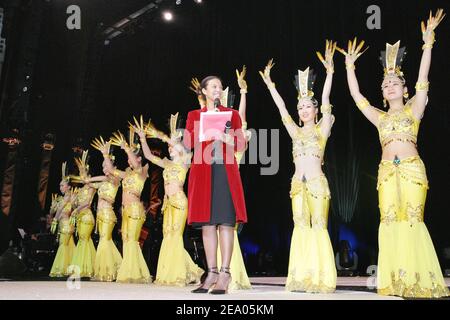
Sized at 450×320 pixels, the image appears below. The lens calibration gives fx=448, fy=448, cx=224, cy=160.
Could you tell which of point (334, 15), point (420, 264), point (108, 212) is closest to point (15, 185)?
point (108, 212)

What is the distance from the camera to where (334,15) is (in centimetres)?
769

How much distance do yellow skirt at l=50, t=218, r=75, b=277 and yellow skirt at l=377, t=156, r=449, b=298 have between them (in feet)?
18.8

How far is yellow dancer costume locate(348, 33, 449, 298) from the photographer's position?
121 inches

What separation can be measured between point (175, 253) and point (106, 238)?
6.05 ft

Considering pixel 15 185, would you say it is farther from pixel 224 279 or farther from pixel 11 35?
pixel 224 279

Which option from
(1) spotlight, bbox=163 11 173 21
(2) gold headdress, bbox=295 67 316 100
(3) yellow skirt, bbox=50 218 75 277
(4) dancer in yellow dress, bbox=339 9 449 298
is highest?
(1) spotlight, bbox=163 11 173 21

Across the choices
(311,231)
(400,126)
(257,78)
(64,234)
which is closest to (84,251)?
(64,234)

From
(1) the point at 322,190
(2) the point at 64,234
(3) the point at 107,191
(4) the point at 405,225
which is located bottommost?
(2) the point at 64,234

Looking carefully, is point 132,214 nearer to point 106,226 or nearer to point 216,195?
point 106,226

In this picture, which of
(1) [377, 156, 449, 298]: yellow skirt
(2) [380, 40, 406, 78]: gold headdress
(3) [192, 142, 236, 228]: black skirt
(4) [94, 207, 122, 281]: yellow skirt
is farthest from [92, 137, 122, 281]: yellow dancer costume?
(2) [380, 40, 406, 78]: gold headdress

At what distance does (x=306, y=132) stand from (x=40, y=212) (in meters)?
7.05

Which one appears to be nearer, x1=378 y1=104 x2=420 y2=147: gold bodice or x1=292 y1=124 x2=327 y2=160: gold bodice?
x1=378 y1=104 x2=420 y2=147: gold bodice

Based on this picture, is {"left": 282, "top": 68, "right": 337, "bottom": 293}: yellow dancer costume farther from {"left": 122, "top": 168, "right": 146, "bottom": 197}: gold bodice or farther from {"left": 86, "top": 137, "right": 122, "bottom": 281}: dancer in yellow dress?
{"left": 86, "top": 137, "right": 122, "bottom": 281}: dancer in yellow dress

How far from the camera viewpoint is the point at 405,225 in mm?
3230
